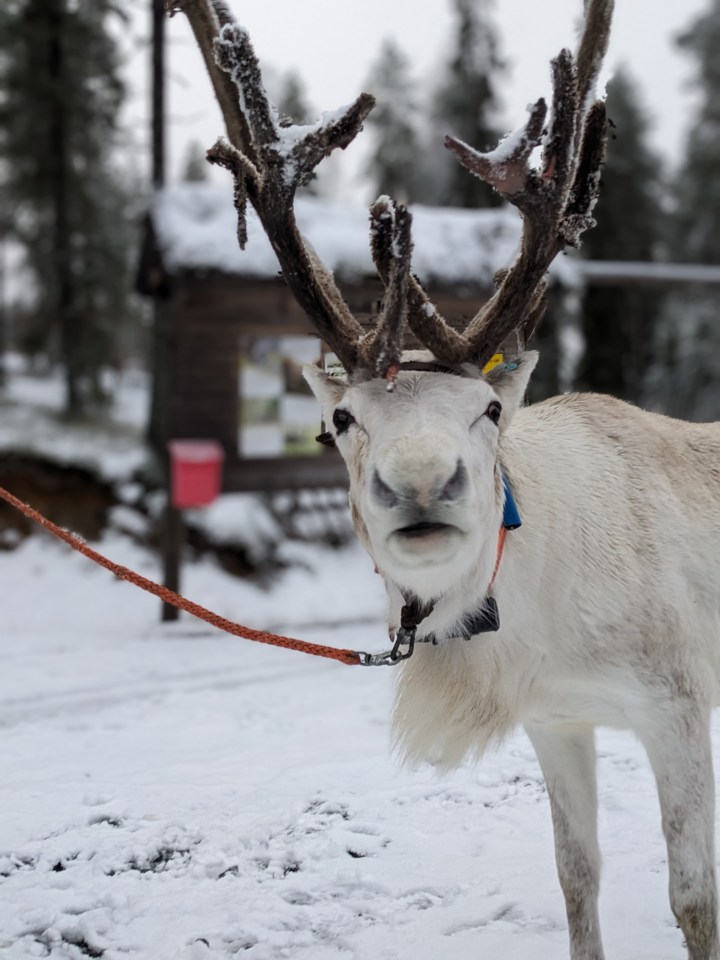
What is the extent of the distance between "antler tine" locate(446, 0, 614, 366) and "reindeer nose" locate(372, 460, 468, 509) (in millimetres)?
569

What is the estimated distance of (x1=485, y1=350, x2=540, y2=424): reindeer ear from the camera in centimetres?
258

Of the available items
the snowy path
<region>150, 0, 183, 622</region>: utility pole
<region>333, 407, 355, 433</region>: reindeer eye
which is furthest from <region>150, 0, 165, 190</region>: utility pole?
<region>333, 407, 355, 433</region>: reindeer eye

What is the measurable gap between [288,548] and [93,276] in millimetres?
8785

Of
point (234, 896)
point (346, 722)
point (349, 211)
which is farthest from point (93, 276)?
point (234, 896)

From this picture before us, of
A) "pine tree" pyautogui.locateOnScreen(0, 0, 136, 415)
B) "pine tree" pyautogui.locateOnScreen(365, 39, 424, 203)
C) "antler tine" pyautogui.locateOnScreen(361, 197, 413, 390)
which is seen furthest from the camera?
"pine tree" pyautogui.locateOnScreen(365, 39, 424, 203)

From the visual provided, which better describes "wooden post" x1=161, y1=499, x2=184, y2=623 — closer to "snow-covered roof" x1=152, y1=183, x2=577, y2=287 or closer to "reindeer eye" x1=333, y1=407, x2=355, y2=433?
"snow-covered roof" x1=152, y1=183, x2=577, y2=287

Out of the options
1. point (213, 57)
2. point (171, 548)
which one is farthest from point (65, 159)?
point (213, 57)

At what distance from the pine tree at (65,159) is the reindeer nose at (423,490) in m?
14.6

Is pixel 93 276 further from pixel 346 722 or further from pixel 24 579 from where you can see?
pixel 346 722

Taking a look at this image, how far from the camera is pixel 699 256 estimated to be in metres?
23.3

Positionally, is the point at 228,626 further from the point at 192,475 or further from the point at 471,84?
the point at 471,84

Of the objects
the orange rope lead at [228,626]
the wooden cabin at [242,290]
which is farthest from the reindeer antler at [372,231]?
the wooden cabin at [242,290]

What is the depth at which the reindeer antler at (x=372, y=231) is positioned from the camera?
7.88 feet

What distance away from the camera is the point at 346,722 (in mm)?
5555
